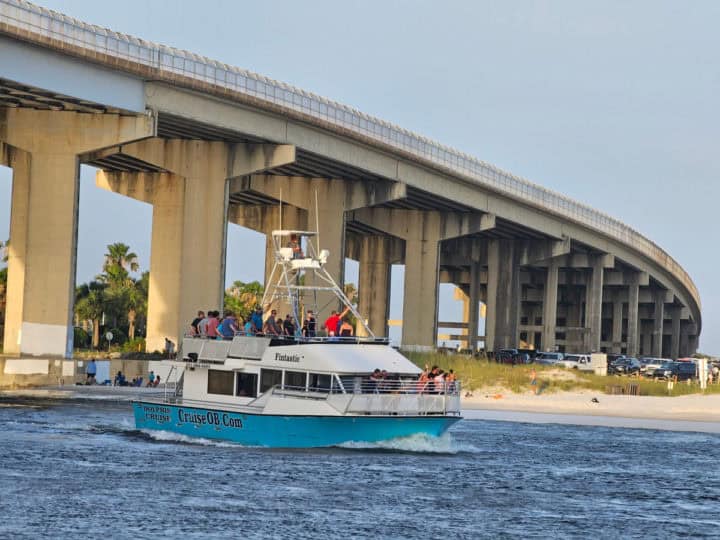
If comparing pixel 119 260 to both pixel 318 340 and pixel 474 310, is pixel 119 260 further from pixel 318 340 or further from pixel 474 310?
pixel 318 340

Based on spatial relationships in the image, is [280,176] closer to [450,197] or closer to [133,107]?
[450,197]

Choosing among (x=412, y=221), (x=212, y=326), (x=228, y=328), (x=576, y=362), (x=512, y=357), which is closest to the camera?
(x=228, y=328)

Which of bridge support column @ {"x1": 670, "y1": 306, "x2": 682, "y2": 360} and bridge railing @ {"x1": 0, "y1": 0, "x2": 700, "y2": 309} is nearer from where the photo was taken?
bridge railing @ {"x1": 0, "y1": 0, "x2": 700, "y2": 309}

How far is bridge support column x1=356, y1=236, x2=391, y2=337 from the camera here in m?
122

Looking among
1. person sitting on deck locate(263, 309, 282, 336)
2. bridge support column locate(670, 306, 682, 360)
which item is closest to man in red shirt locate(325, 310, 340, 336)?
person sitting on deck locate(263, 309, 282, 336)

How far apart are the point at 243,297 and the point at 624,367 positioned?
48231mm

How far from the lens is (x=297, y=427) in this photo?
42438 millimetres

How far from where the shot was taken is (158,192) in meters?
84.5

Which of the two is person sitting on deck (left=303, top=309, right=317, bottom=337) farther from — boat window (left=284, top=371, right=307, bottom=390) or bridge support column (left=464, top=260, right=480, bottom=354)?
bridge support column (left=464, top=260, right=480, bottom=354)

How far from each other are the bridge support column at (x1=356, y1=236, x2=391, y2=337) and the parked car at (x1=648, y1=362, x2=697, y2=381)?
1005 inches

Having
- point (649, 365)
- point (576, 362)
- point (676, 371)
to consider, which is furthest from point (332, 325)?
point (676, 371)

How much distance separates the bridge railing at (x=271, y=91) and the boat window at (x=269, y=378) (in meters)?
25.9

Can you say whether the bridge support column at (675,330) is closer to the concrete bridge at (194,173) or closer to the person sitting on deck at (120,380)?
the concrete bridge at (194,173)


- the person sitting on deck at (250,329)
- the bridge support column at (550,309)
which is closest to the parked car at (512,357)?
the bridge support column at (550,309)
